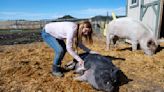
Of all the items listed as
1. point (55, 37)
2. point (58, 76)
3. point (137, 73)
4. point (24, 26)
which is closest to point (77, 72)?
point (58, 76)

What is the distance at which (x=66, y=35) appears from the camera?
5.29 metres

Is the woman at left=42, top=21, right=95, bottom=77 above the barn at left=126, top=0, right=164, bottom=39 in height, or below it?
below

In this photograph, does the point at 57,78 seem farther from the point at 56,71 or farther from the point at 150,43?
the point at 150,43

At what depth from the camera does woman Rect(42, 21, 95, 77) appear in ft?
16.5

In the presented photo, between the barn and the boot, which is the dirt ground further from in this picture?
the barn

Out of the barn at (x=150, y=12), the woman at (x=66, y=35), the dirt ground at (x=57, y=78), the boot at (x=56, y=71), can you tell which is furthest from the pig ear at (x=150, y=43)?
the boot at (x=56, y=71)

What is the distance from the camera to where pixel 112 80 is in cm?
479

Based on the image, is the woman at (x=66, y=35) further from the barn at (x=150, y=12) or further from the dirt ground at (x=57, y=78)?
the barn at (x=150, y=12)

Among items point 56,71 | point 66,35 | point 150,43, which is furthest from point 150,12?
point 66,35

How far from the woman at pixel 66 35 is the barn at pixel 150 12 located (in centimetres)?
507

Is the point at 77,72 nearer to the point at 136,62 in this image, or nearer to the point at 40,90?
the point at 40,90

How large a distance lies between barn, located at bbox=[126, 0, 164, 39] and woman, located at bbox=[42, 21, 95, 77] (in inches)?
200

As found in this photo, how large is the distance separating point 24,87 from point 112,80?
1744 mm

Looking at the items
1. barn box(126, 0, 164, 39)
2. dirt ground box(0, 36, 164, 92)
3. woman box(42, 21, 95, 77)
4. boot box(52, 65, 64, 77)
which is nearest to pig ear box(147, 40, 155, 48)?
dirt ground box(0, 36, 164, 92)
